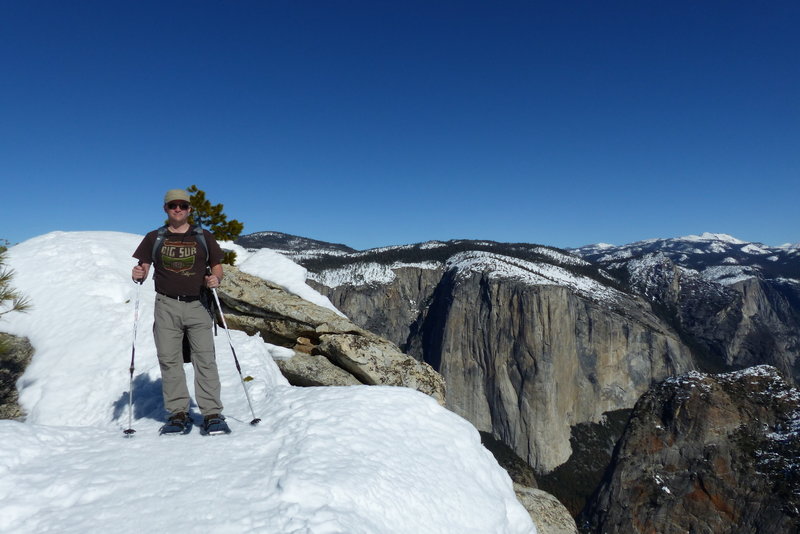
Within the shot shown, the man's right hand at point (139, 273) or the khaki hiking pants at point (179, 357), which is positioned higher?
the man's right hand at point (139, 273)

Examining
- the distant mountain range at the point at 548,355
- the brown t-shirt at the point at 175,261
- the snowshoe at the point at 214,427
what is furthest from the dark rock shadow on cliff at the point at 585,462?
the brown t-shirt at the point at 175,261

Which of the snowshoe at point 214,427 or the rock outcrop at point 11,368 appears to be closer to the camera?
the snowshoe at point 214,427

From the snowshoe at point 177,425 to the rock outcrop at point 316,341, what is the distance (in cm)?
787

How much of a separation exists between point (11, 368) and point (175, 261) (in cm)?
907

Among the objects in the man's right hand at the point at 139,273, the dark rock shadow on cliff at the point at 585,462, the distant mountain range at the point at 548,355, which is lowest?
the dark rock shadow on cliff at the point at 585,462

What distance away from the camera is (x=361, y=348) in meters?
16.5

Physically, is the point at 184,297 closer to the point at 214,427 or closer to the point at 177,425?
the point at 177,425

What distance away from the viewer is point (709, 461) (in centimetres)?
2938

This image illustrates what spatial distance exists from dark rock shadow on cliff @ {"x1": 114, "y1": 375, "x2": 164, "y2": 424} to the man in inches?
63.6

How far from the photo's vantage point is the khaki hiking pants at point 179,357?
765 cm

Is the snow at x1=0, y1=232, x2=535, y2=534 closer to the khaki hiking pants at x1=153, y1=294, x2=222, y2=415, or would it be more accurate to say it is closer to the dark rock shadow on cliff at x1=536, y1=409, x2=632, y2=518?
the khaki hiking pants at x1=153, y1=294, x2=222, y2=415

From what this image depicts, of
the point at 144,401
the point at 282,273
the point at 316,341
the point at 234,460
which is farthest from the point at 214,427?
the point at 282,273

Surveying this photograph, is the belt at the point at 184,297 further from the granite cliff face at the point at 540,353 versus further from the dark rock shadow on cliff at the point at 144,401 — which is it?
the granite cliff face at the point at 540,353

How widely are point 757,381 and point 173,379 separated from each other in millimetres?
41622
